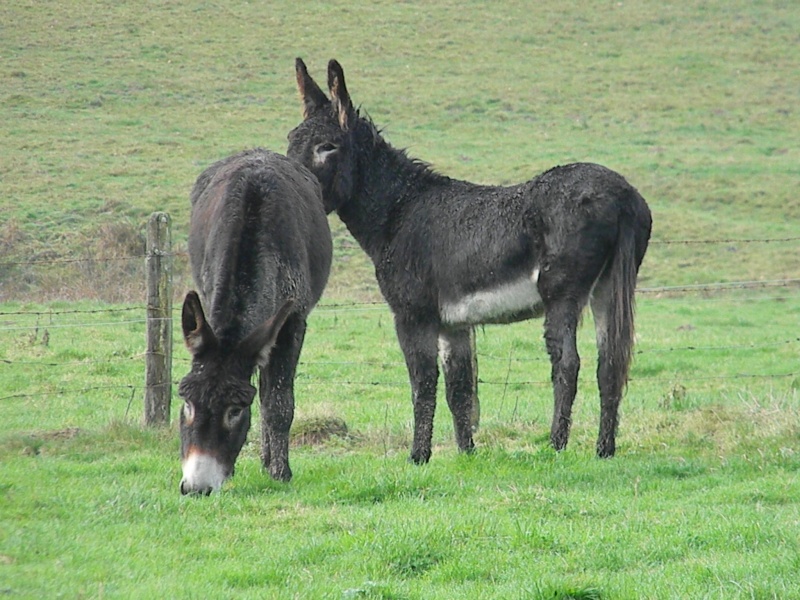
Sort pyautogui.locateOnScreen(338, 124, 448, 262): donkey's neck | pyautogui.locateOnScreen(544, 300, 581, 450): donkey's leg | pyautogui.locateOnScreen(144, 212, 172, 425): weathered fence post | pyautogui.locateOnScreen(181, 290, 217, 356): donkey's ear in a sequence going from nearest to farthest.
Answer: pyautogui.locateOnScreen(181, 290, 217, 356): donkey's ear < pyautogui.locateOnScreen(544, 300, 581, 450): donkey's leg < pyautogui.locateOnScreen(338, 124, 448, 262): donkey's neck < pyautogui.locateOnScreen(144, 212, 172, 425): weathered fence post

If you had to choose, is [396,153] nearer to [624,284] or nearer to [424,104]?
[624,284]

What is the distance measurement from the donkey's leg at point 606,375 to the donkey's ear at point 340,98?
2.70 meters

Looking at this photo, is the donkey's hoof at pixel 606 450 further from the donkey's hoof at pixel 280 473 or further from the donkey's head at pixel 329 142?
the donkey's head at pixel 329 142

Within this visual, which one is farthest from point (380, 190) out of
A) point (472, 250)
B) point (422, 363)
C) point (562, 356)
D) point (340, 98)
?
point (562, 356)

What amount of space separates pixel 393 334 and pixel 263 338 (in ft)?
35.6

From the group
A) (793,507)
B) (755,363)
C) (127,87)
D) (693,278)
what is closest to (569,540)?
(793,507)

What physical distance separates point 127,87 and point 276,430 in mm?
31980

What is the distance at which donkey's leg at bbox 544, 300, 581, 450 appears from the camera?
24.2 ft

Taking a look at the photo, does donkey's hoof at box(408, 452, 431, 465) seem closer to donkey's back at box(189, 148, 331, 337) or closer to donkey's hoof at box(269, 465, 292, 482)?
donkey's hoof at box(269, 465, 292, 482)

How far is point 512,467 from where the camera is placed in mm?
7273

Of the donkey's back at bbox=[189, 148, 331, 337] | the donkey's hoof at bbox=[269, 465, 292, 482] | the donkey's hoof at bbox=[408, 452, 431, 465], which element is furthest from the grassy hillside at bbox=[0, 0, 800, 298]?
the donkey's hoof at bbox=[269, 465, 292, 482]

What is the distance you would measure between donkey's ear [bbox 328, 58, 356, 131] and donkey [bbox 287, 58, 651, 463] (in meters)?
0.01

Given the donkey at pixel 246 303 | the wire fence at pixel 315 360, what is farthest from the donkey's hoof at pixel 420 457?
the wire fence at pixel 315 360

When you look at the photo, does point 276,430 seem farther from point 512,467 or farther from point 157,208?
point 157,208
